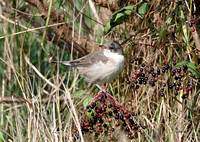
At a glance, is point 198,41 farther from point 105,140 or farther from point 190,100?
point 105,140

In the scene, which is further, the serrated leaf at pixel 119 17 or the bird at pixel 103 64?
the bird at pixel 103 64

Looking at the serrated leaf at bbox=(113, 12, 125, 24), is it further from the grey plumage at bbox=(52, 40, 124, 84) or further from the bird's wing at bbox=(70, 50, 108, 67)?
the bird's wing at bbox=(70, 50, 108, 67)

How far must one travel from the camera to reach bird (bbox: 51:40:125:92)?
3018 mm

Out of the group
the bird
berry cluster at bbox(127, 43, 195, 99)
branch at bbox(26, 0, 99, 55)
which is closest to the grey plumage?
the bird

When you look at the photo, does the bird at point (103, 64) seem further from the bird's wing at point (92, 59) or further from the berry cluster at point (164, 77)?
the berry cluster at point (164, 77)

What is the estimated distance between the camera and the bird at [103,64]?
3018mm

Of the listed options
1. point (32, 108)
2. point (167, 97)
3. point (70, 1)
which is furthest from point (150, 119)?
point (70, 1)

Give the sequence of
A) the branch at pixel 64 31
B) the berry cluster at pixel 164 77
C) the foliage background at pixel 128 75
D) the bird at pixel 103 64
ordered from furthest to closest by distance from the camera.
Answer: the branch at pixel 64 31 → the bird at pixel 103 64 → the foliage background at pixel 128 75 → the berry cluster at pixel 164 77

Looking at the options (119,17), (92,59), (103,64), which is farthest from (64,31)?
(119,17)

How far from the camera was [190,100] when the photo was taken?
9.71ft

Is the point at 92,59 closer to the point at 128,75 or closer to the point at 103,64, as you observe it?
the point at 103,64

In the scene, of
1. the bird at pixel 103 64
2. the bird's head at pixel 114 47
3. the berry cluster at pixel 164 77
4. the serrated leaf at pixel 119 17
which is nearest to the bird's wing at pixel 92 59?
the bird at pixel 103 64

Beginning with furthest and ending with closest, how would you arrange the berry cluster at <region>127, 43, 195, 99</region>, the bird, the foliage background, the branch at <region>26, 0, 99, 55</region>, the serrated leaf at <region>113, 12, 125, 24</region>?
the branch at <region>26, 0, 99, 55</region>
the bird
the foliage background
the serrated leaf at <region>113, 12, 125, 24</region>
the berry cluster at <region>127, 43, 195, 99</region>

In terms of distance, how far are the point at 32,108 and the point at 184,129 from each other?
1.35m
